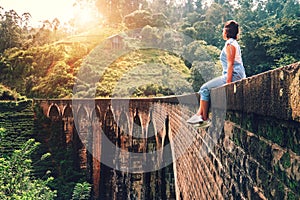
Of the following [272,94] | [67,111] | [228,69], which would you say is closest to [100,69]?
[67,111]

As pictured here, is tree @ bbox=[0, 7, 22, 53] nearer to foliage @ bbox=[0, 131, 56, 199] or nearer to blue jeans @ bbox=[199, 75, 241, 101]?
foliage @ bbox=[0, 131, 56, 199]

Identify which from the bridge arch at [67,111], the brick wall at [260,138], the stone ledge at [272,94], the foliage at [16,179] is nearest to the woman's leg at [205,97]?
the brick wall at [260,138]

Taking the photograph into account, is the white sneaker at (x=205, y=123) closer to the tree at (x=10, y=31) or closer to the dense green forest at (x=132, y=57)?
the dense green forest at (x=132, y=57)

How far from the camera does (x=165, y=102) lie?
9102 millimetres

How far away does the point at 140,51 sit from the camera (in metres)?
35.6

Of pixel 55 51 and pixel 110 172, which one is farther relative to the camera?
pixel 55 51

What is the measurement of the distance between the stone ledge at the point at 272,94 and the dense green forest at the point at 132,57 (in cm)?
1005

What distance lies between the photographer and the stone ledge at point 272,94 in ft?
4.18

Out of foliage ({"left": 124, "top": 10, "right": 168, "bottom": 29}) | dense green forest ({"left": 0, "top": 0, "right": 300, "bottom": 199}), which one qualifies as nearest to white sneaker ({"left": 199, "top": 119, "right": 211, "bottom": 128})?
dense green forest ({"left": 0, "top": 0, "right": 300, "bottom": 199})

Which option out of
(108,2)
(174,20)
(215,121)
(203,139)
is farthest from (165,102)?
(174,20)

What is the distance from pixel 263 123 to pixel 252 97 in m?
0.17

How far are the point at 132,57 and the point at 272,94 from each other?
33078mm

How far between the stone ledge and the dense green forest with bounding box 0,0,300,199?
1005 centimetres

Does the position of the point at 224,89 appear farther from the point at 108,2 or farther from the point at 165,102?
the point at 108,2
